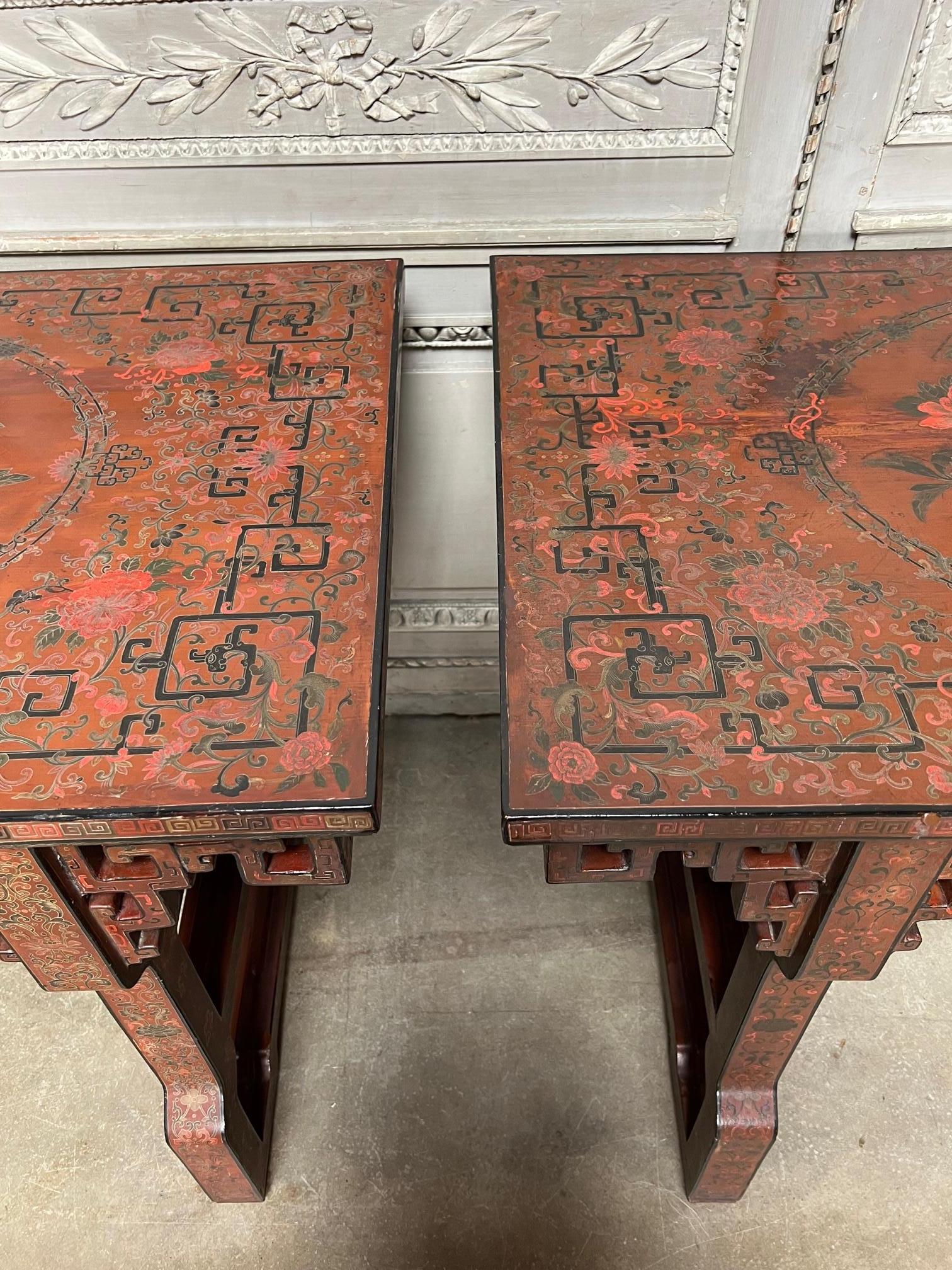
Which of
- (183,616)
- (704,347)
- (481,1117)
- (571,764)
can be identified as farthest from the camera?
(481,1117)

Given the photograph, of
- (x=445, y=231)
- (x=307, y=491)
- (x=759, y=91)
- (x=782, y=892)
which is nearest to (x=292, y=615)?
(x=307, y=491)

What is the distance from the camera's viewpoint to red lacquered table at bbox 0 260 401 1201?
67 cm

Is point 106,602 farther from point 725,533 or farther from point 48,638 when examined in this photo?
point 725,533

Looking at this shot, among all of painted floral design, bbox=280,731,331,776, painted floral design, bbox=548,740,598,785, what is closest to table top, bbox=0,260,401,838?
painted floral design, bbox=280,731,331,776

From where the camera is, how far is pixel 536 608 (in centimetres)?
76

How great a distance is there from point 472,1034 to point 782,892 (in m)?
0.76

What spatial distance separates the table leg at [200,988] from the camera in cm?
81

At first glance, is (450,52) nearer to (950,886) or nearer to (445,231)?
(445,231)

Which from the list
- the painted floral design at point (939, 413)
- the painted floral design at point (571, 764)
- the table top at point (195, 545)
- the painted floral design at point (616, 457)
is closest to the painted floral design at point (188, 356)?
the table top at point (195, 545)

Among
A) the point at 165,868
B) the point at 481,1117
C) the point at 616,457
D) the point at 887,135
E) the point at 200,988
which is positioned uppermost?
the point at 887,135

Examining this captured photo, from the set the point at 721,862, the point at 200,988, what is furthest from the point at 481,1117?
the point at 721,862

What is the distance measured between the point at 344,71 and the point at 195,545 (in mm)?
674

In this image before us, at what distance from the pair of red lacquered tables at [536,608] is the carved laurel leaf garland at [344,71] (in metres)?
0.20

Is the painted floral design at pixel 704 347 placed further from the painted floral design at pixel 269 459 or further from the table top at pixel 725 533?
the painted floral design at pixel 269 459
